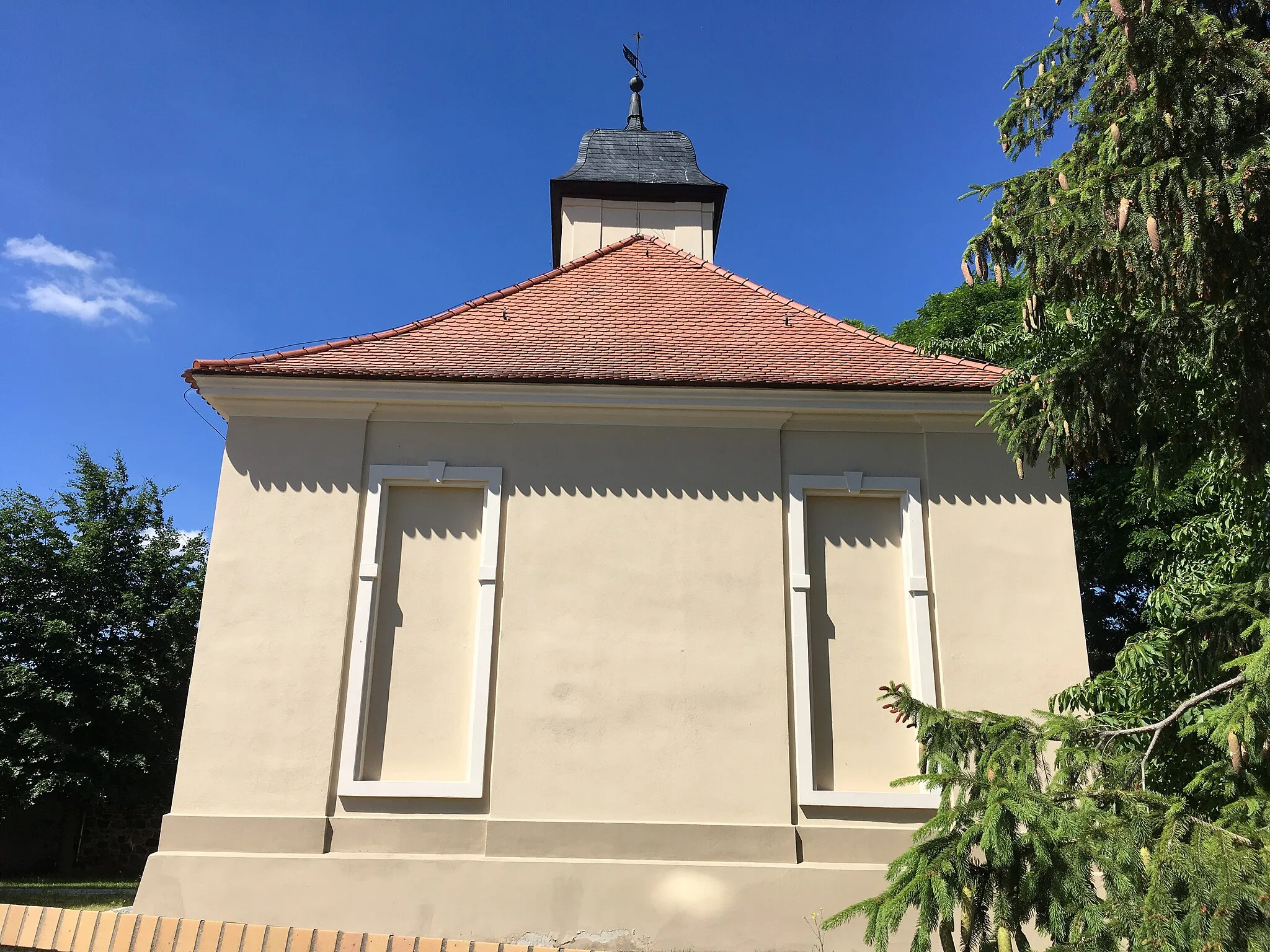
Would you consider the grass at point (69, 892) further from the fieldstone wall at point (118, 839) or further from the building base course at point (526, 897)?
the building base course at point (526, 897)

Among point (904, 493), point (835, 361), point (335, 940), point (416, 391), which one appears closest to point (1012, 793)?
point (335, 940)

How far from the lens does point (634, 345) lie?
10.8m

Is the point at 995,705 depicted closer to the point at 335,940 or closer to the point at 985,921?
the point at 985,921

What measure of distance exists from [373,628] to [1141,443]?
719 cm

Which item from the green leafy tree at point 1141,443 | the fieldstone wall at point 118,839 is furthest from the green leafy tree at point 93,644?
the green leafy tree at point 1141,443

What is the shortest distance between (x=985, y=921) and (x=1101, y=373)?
12.5 ft

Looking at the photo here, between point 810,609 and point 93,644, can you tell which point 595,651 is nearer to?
point 810,609

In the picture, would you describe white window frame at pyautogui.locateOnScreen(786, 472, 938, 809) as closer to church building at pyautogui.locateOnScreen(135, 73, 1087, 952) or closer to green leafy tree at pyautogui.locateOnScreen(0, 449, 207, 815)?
church building at pyautogui.locateOnScreen(135, 73, 1087, 952)

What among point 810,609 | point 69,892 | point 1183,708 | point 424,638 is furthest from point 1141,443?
point 69,892

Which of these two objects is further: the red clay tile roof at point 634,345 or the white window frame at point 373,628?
the red clay tile roof at point 634,345

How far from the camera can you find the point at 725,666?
937 cm

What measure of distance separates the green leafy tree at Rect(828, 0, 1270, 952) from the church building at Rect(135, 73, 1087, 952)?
2.14 m

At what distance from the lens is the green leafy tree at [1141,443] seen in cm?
469

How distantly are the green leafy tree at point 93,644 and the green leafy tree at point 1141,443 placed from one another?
18.8 m
